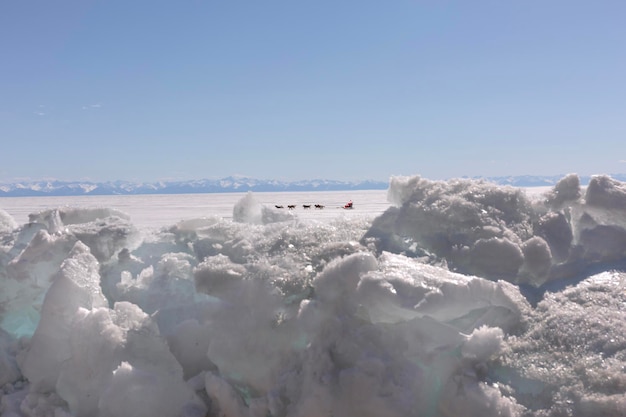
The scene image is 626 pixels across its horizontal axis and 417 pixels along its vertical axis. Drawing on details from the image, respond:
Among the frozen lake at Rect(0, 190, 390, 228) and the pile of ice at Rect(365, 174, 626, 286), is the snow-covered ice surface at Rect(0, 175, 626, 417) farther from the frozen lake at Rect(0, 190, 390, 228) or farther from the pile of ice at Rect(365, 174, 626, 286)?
the frozen lake at Rect(0, 190, 390, 228)

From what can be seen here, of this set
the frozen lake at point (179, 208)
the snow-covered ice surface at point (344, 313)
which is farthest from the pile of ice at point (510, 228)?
the frozen lake at point (179, 208)

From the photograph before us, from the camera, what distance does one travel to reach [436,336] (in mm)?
2008

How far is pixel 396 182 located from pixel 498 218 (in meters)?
0.74

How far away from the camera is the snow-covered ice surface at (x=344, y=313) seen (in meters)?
1.90

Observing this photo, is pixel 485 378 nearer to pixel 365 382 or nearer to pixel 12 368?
pixel 365 382

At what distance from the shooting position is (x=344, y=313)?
2152 mm

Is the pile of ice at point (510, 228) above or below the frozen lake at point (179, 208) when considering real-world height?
above

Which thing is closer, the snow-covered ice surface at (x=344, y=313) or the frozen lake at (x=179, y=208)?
the snow-covered ice surface at (x=344, y=313)

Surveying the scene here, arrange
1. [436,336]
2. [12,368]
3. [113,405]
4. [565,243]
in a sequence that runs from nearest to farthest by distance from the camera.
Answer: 1. [436,336]
2. [113,405]
3. [565,243]
4. [12,368]

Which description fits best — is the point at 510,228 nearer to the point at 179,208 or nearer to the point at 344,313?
the point at 344,313

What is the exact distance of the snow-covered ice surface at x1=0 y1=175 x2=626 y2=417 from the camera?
1896mm

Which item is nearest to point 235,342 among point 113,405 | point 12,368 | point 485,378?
point 113,405

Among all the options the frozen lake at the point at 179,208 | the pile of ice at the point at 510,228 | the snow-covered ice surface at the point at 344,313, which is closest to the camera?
the snow-covered ice surface at the point at 344,313

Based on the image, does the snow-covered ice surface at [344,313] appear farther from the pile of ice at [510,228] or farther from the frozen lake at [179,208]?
the frozen lake at [179,208]
